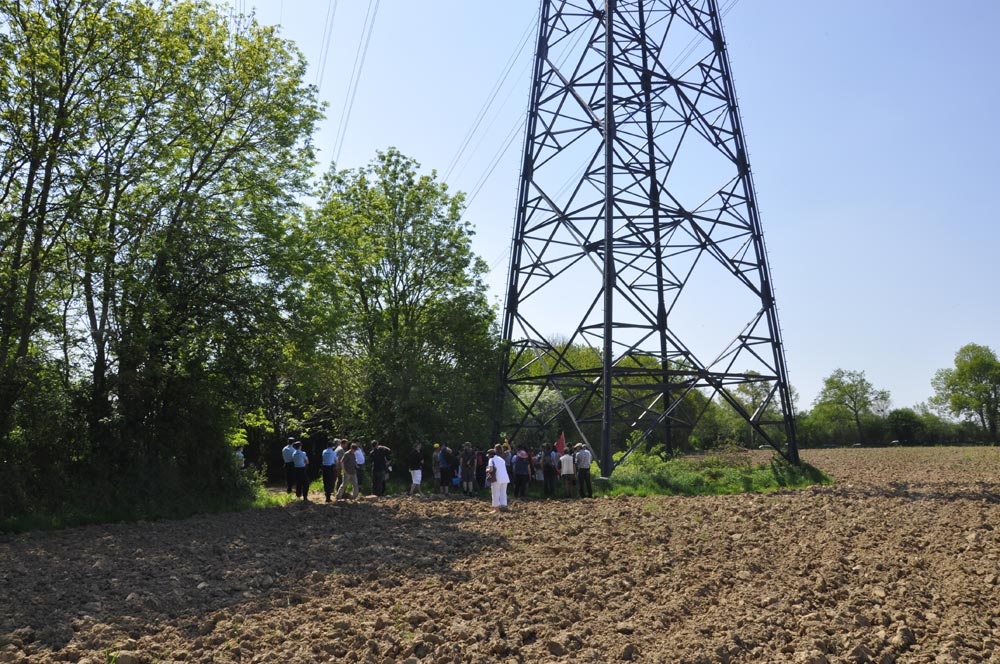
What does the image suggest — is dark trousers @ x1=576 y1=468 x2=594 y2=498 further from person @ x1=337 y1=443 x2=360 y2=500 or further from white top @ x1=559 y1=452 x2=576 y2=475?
person @ x1=337 y1=443 x2=360 y2=500

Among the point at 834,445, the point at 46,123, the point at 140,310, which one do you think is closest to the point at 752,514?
the point at 140,310

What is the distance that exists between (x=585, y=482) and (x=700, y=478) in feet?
9.98

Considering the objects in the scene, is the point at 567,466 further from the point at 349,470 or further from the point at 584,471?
the point at 349,470

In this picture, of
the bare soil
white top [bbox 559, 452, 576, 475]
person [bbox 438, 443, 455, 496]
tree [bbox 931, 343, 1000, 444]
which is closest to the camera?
the bare soil

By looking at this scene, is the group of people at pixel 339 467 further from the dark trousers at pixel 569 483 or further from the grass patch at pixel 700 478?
the grass patch at pixel 700 478

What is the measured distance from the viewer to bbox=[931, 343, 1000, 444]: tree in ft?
267

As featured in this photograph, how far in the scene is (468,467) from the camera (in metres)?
21.3

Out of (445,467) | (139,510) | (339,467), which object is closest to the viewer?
(139,510)

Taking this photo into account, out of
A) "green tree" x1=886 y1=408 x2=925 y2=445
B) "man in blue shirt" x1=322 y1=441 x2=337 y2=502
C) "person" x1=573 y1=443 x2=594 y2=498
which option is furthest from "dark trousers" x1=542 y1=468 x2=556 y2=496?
"green tree" x1=886 y1=408 x2=925 y2=445

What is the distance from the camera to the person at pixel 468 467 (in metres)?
21.3

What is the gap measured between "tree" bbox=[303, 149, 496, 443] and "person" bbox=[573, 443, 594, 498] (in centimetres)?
697

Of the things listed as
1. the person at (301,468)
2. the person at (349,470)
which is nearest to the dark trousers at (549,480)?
the person at (349,470)

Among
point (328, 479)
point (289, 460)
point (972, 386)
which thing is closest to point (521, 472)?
point (328, 479)

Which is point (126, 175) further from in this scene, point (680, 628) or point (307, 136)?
point (680, 628)
